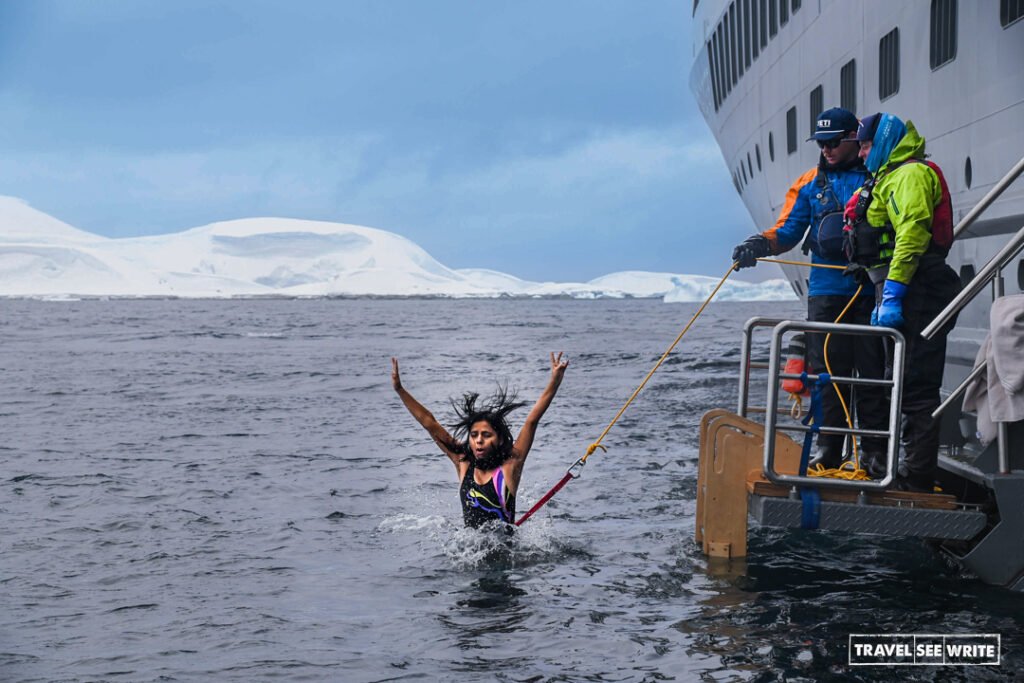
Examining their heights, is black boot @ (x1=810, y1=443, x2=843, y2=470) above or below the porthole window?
below

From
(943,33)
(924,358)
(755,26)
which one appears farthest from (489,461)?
(755,26)

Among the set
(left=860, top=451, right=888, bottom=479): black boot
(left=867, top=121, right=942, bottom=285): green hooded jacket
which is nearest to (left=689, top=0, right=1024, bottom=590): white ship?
(left=867, top=121, right=942, bottom=285): green hooded jacket

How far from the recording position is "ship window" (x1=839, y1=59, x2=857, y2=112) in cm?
1537

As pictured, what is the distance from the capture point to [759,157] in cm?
2369

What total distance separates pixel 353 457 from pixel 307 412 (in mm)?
5460

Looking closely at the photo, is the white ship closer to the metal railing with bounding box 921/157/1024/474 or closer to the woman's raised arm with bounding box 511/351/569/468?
the metal railing with bounding box 921/157/1024/474

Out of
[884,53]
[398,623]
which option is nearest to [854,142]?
[398,623]

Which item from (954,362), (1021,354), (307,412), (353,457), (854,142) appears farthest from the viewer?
(307,412)

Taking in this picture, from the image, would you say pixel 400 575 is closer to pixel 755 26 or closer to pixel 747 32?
pixel 755 26

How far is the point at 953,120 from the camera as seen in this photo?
11.3 m

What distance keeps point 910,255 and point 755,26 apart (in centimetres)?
1785

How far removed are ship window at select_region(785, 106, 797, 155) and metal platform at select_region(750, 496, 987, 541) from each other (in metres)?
14.0

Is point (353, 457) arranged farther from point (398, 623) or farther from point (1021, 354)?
point (1021, 354)

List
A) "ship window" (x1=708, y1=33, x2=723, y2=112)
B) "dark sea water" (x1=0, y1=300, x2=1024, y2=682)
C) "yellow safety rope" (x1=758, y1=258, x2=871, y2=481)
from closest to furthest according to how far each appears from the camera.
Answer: "dark sea water" (x1=0, y1=300, x2=1024, y2=682)
"yellow safety rope" (x1=758, y1=258, x2=871, y2=481)
"ship window" (x1=708, y1=33, x2=723, y2=112)
